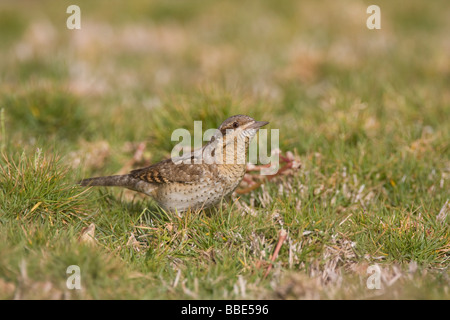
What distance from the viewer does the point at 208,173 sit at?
4.81 meters

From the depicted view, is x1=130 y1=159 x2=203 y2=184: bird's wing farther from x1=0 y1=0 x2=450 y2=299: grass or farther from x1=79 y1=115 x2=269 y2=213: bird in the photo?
x1=0 y1=0 x2=450 y2=299: grass

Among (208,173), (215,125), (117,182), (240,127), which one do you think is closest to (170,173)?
(208,173)

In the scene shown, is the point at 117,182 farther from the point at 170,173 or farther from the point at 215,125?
the point at 215,125

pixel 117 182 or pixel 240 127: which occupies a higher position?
pixel 240 127

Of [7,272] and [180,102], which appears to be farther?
[180,102]

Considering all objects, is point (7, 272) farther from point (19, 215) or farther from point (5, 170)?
point (5, 170)

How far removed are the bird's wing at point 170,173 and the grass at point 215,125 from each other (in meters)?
0.33

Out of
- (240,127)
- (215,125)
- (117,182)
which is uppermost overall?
(215,125)

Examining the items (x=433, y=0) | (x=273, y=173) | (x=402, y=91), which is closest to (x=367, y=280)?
(x=273, y=173)

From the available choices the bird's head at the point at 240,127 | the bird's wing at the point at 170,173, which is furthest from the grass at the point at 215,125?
the bird's head at the point at 240,127

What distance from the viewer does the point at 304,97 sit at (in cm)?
846

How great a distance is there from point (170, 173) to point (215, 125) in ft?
5.24

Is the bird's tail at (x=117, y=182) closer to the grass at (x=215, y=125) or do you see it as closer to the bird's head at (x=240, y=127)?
the grass at (x=215, y=125)

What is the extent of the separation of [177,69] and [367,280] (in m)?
6.85
